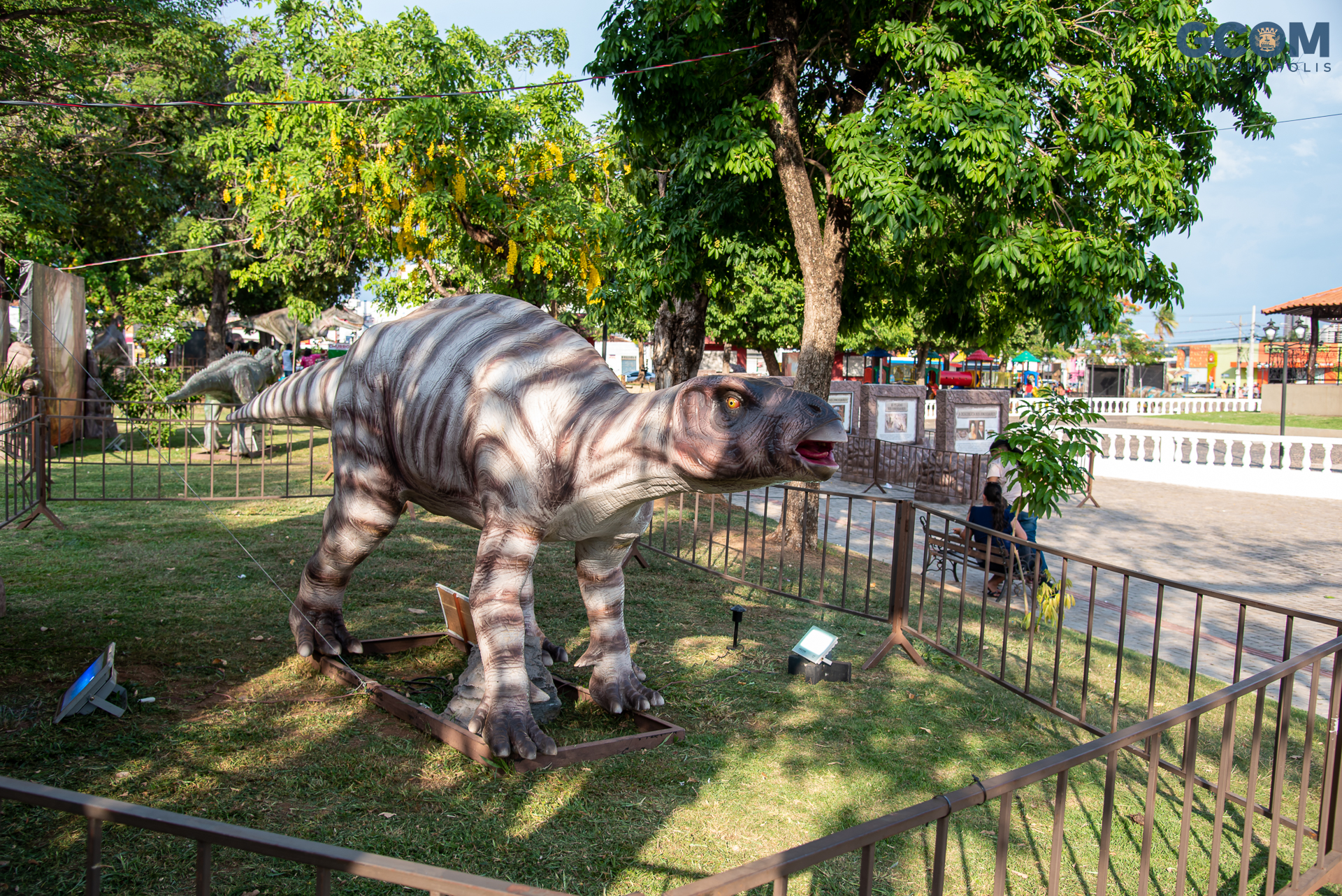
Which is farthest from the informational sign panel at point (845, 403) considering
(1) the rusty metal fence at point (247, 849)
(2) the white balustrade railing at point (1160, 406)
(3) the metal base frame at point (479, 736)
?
(2) the white balustrade railing at point (1160, 406)

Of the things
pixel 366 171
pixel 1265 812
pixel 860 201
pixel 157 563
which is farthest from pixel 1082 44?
pixel 157 563

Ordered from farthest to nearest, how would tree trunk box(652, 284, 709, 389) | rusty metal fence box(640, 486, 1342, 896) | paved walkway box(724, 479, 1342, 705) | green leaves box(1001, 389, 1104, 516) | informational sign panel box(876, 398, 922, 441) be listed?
informational sign panel box(876, 398, 922, 441)
tree trunk box(652, 284, 709, 389)
paved walkway box(724, 479, 1342, 705)
green leaves box(1001, 389, 1104, 516)
rusty metal fence box(640, 486, 1342, 896)

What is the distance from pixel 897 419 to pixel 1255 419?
22.4 meters

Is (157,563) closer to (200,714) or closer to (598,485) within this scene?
(200,714)

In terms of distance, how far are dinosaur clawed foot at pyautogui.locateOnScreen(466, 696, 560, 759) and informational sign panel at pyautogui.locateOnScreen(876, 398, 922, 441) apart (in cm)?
1296

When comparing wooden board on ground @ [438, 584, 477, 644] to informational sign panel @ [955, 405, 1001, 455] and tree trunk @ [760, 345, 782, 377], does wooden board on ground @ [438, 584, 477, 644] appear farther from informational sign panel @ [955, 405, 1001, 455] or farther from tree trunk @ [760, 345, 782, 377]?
tree trunk @ [760, 345, 782, 377]

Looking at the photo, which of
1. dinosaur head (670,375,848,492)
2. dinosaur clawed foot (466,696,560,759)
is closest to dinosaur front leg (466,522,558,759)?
dinosaur clawed foot (466,696,560,759)

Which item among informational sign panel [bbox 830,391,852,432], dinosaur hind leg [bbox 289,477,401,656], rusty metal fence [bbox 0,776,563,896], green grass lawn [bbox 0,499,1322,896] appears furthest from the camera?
informational sign panel [bbox 830,391,852,432]

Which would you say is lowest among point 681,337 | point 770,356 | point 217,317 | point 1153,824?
point 1153,824

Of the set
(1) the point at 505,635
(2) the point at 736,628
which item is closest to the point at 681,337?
(2) the point at 736,628

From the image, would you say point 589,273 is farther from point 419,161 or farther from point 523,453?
point 523,453

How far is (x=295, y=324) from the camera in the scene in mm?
29531

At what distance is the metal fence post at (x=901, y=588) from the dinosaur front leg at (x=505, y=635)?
100 inches

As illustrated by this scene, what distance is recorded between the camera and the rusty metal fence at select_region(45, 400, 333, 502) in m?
10.7
